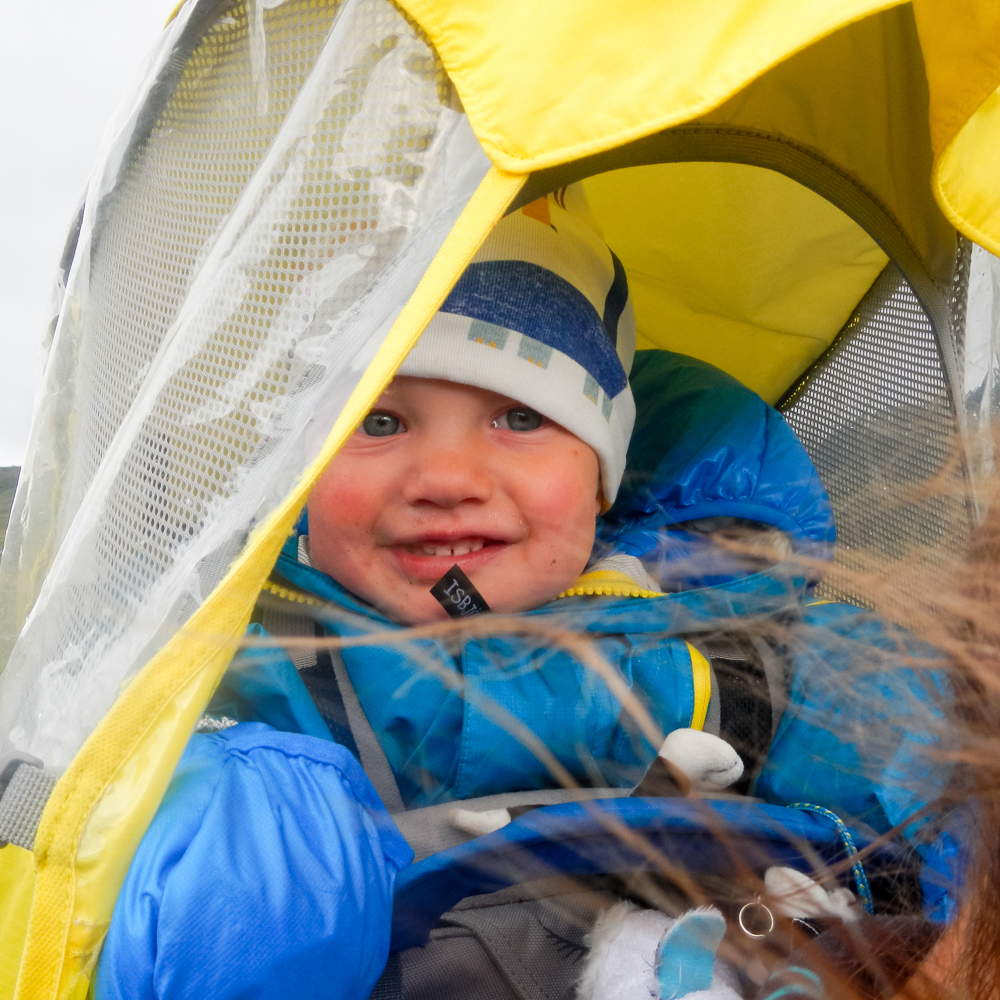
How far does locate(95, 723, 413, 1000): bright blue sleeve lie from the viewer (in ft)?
1.51

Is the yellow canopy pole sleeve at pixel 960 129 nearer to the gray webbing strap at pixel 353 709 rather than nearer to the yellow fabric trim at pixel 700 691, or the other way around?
the yellow fabric trim at pixel 700 691

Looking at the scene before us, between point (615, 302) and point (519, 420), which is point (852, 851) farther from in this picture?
point (615, 302)

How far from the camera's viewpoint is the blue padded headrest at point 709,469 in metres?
0.98

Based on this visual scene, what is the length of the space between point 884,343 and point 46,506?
867mm

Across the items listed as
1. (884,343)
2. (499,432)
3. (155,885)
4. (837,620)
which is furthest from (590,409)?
(155,885)

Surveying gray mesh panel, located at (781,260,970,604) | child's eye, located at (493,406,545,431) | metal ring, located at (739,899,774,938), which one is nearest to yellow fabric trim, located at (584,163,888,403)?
gray mesh panel, located at (781,260,970,604)

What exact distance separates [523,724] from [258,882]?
29 centimetres

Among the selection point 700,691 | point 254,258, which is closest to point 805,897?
point 700,691

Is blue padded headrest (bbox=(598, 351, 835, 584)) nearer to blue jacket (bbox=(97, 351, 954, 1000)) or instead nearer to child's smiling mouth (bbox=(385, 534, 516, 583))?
blue jacket (bbox=(97, 351, 954, 1000))

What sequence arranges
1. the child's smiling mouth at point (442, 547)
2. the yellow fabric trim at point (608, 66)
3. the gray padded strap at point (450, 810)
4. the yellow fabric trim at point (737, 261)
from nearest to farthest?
the yellow fabric trim at point (608, 66), the gray padded strap at point (450, 810), the child's smiling mouth at point (442, 547), the yellow fabric trim at point (737, 261)

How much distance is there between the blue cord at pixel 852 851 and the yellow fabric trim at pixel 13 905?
503 millimetres

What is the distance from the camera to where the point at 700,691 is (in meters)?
0.80

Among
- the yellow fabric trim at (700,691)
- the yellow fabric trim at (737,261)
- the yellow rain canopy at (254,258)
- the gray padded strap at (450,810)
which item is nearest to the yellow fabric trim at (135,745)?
the yellow rain canopy at (254,258)

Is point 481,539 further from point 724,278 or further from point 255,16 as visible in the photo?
point 724,278
